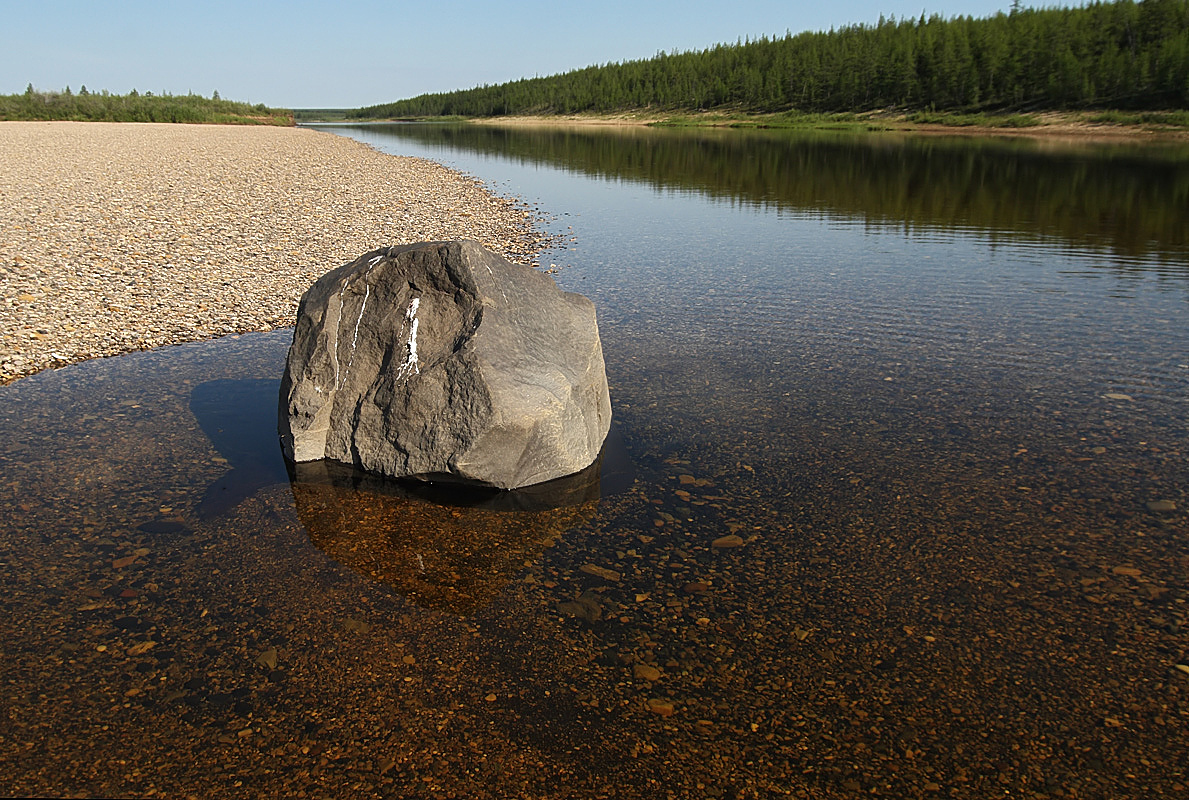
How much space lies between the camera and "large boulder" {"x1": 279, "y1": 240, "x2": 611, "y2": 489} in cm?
663

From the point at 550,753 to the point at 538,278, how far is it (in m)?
4.95

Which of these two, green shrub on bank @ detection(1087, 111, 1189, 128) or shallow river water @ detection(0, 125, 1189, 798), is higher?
green shrub on bank @ detection(1087, 111, 1189, 128)

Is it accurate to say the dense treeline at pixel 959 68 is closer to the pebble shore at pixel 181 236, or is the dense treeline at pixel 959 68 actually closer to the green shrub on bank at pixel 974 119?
the green shrub on bank at pixel 974 119

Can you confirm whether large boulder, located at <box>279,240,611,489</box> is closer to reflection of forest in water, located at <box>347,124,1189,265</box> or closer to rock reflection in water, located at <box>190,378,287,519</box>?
rock reflection in water, located at <box>190,378,287,519</box>

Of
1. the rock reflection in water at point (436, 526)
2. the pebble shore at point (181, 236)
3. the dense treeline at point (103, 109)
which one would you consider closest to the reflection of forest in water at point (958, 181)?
the pebble shore at point (181, 236)

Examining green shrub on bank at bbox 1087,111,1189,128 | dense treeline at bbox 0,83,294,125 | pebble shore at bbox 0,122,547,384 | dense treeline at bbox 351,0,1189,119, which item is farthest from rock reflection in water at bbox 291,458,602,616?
dense treeline at bbox 0,83,294,125

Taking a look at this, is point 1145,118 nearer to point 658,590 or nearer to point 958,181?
point 958,181

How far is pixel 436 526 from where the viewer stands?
6305mm

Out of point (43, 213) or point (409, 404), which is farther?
point (43, 213)

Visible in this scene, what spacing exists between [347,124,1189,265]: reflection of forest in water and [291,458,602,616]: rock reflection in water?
52.2ft

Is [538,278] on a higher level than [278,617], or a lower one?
higher

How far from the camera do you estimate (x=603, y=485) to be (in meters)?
7.02

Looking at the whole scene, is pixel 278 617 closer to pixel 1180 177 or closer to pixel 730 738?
pixel 730 738

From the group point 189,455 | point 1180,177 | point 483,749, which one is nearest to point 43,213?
point 189,455
